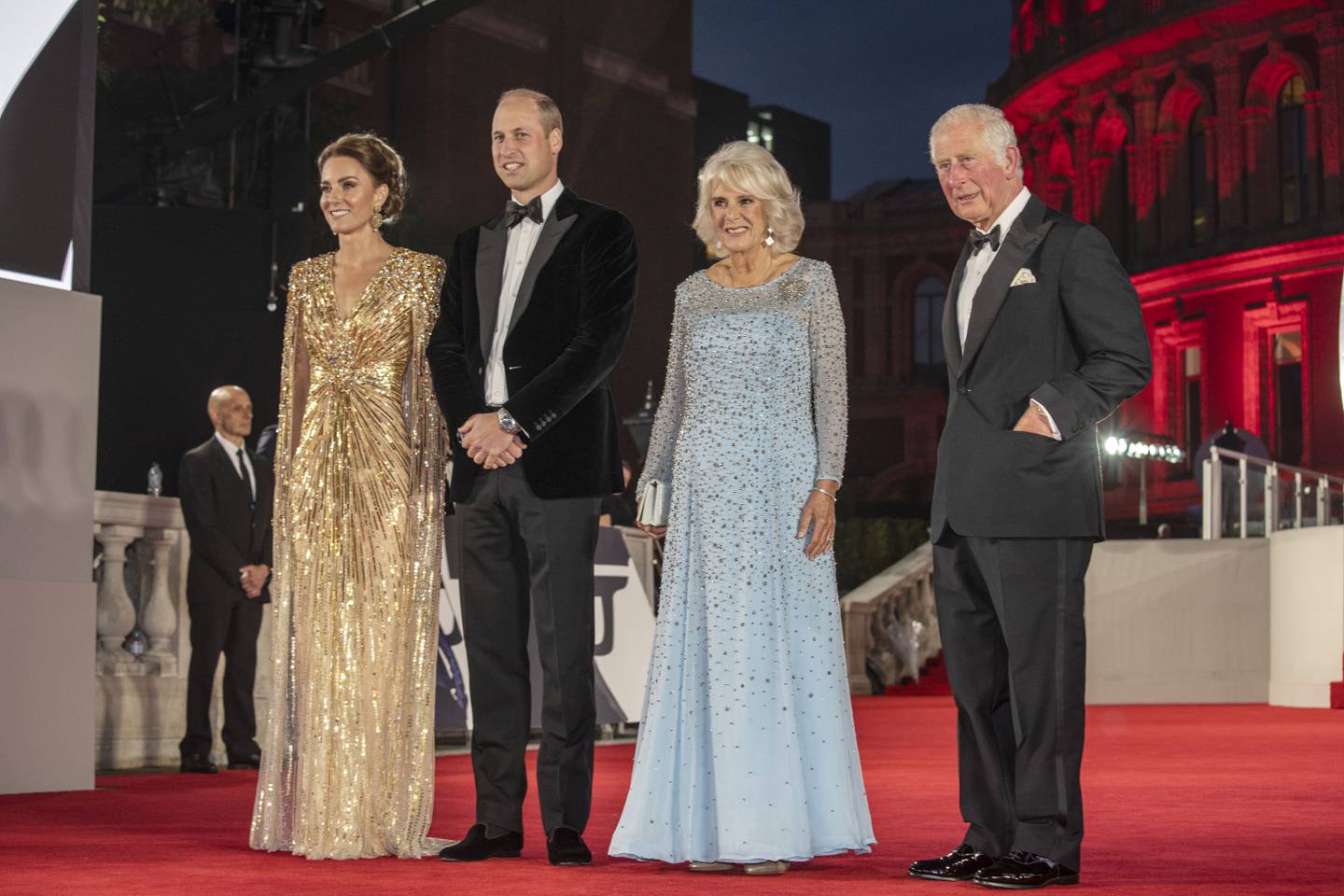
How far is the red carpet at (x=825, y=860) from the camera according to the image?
397 centimetres

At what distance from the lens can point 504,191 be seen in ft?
71.1

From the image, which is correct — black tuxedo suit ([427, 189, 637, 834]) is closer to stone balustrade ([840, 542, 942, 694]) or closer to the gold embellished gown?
the gold embellished gown

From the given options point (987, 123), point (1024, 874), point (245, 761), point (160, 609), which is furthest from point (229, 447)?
point (1024, 874)

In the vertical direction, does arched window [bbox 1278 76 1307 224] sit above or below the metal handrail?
above

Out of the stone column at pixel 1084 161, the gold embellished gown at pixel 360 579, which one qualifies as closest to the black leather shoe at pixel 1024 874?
the gold embellished gown at pixel 360 579

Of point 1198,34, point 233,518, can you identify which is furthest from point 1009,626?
point 1198,34

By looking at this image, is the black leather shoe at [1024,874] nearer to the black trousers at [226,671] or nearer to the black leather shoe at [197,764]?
the black leather shoe at [197,764]

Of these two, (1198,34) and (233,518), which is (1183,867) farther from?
(1198,34)

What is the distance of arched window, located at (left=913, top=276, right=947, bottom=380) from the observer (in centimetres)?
4791

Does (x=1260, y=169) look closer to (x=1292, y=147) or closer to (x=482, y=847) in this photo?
(x=1292, y=147)

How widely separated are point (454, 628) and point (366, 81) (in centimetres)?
1721

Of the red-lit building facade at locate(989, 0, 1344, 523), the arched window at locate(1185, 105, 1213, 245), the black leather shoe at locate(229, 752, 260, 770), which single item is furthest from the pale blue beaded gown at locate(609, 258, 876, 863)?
the arched window at locate(1185, 105, 1213, 245)

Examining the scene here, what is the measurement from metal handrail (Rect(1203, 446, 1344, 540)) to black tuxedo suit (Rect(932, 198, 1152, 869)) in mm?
12933

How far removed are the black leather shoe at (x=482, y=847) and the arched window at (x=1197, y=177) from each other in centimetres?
3434
